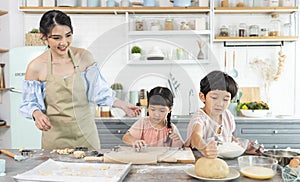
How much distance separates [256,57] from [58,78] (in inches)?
95.2

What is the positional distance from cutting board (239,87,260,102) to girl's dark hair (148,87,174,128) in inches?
88.9

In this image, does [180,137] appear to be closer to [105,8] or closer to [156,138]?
[156,138]

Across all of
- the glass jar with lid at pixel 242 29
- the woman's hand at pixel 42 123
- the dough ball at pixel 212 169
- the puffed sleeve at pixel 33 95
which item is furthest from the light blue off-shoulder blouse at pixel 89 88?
the glass jar with lid at pixel 242 29

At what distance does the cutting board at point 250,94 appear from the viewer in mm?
3664

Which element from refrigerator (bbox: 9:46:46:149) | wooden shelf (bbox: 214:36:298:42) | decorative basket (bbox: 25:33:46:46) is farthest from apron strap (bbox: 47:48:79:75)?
wooden shelf (bbox: 214:36:298:42)

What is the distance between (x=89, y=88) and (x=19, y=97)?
1.68 meters

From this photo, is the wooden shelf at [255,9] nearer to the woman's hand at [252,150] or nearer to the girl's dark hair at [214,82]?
the girl's dark hair at [214,82]

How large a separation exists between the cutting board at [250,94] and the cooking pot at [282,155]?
2.22m

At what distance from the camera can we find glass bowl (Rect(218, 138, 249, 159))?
144 centimetres

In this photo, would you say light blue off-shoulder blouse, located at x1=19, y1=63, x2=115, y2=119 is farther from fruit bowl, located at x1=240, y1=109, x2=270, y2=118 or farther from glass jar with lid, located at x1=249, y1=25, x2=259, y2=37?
glass jar with lid, located at x1=249, y1=25, x2=259, y2=37

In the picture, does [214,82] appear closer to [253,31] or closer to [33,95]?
[33,95]

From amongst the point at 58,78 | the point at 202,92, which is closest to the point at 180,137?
the point at 202,92

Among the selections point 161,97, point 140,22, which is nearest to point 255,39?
point 140,22

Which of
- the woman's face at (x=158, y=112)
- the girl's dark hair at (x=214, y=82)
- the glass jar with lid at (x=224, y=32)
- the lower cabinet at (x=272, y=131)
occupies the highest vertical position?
the glass jar with lid at (x=224, y=32)
